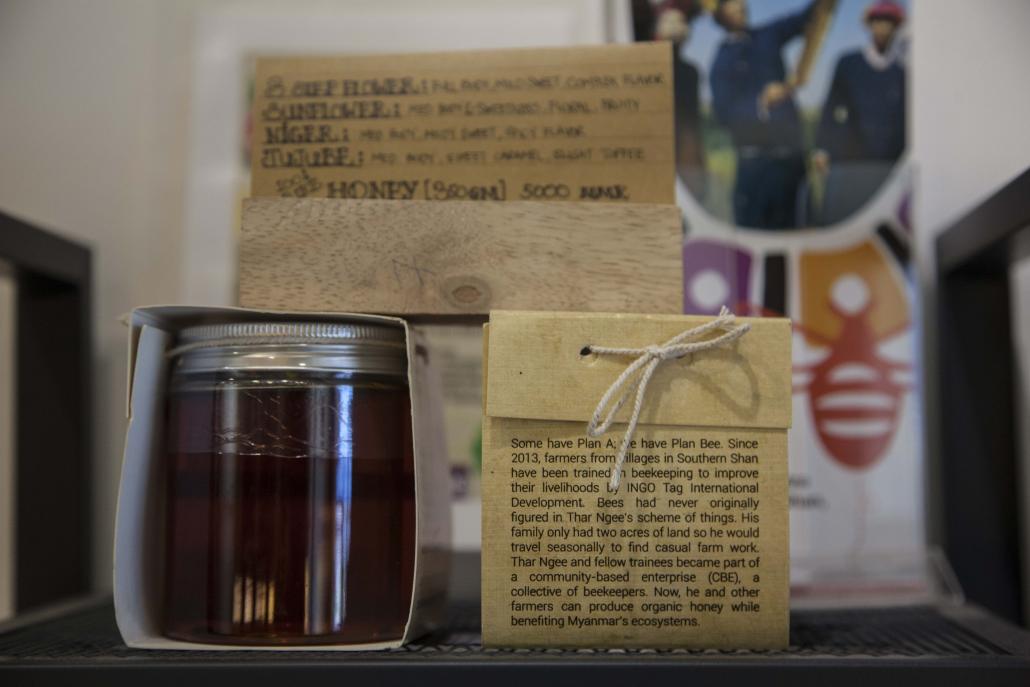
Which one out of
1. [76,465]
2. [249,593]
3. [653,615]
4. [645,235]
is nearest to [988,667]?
[653,615]

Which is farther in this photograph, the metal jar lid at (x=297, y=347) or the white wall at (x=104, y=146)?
the white wall at (x=104, y=146)

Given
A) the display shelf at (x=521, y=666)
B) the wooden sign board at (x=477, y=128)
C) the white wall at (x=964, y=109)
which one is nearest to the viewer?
the display shelf at (x=521, y=666)

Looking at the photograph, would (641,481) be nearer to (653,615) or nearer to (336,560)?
(653,615)

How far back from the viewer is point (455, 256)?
0.57 m

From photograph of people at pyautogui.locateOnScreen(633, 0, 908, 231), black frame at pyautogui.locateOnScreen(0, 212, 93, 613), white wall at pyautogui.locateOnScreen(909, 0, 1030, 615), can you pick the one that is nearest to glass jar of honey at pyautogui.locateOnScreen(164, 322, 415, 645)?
black frame at pyautogui.locateOnScreen(0, 212, 93, 613)

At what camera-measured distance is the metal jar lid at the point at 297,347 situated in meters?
0.55

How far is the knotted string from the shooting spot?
0.52 m

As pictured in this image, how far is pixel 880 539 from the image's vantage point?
0.79m

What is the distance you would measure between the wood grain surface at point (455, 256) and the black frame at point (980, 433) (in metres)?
0.36

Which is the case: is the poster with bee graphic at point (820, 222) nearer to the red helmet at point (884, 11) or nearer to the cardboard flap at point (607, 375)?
the red helmet at point (884, 11)

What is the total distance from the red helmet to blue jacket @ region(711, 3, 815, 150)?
0.05 metres

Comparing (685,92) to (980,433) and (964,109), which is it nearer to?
(964,109)

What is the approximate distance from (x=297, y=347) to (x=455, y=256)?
11cm

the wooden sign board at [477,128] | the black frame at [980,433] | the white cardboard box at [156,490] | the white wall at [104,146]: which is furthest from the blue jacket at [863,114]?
the white wall at [104,146]
